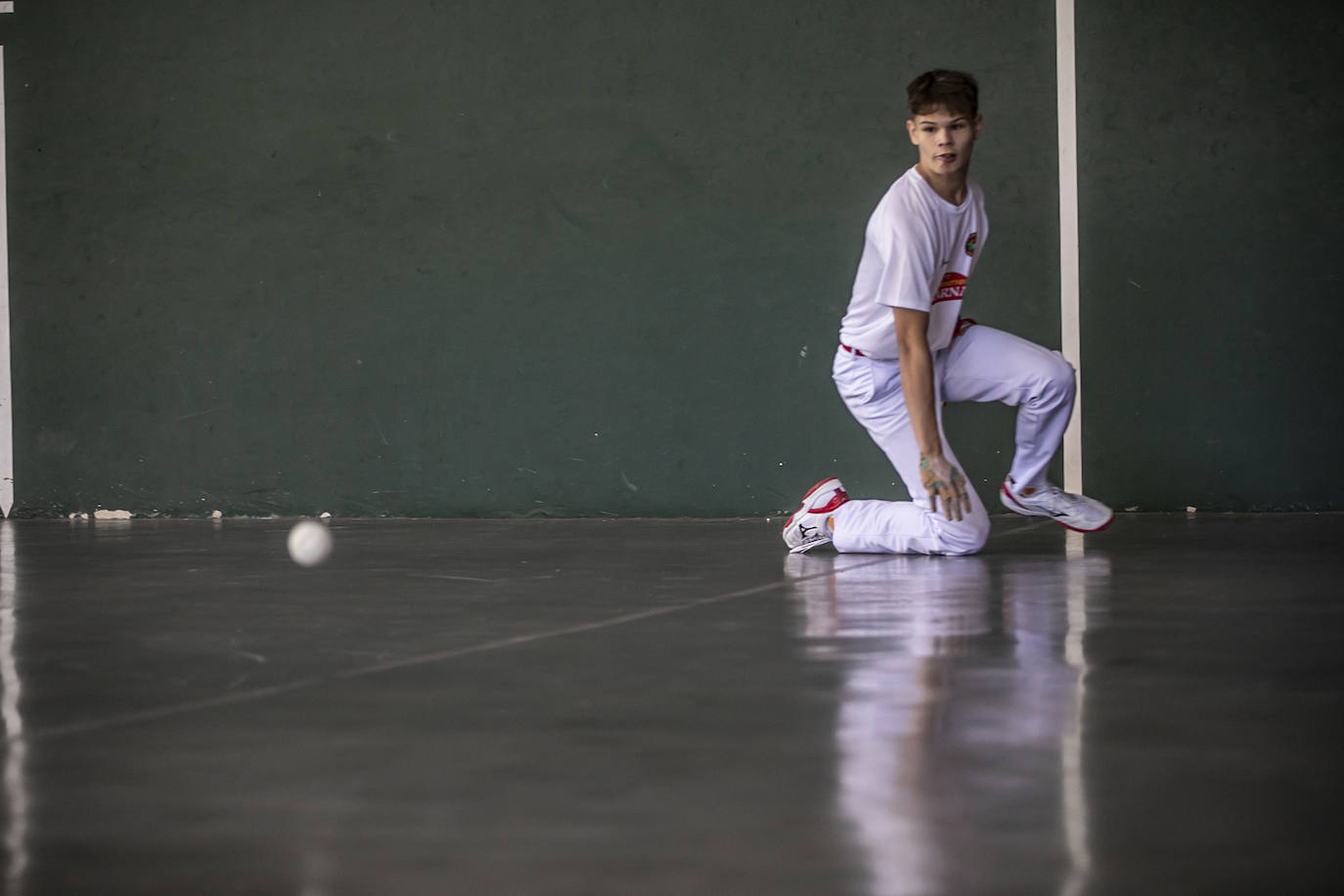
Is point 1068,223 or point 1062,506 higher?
point 1068,223

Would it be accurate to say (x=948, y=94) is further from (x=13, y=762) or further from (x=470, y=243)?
(x=13, y=762)

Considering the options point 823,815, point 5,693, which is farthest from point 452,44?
point 823,815

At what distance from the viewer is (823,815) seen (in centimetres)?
139

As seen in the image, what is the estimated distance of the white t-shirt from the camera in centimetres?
325

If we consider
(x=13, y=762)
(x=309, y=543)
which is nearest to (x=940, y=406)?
(x=309, y=543)

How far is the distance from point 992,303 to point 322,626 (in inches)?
104

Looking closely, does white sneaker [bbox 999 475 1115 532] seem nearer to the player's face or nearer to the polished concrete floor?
the polished concrete floor

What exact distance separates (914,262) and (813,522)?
716 millimetres

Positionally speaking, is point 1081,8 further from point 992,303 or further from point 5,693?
point 5,693

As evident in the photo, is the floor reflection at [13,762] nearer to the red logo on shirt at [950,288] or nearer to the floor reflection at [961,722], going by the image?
the floor reflection at [961,722]

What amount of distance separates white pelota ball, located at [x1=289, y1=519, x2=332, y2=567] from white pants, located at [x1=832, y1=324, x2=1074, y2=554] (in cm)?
133

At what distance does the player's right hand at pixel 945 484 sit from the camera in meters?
3.20

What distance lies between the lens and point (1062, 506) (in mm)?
3625

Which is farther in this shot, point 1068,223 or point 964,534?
point 1068,223
